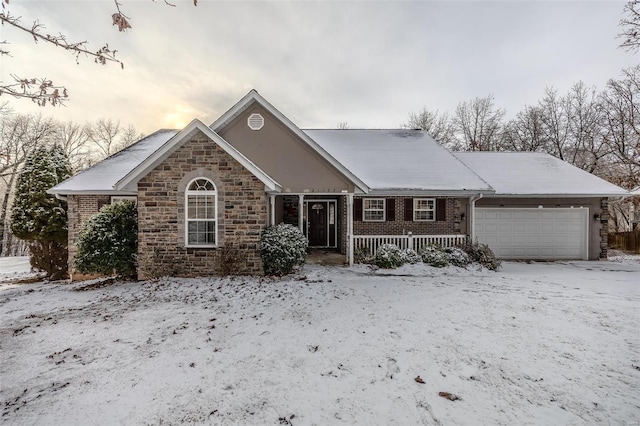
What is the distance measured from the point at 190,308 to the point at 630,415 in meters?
6.91

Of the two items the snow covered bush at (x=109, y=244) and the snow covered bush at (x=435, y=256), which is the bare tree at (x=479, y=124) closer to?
the snow covered bush at (x=435, y=256)

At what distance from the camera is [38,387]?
352 centimetres

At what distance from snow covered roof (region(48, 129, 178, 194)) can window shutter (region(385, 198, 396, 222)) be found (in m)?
9.61

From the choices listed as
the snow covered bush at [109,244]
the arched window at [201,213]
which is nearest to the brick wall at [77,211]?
the snow covered bush at [109,244]

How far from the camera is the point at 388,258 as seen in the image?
10586 mm

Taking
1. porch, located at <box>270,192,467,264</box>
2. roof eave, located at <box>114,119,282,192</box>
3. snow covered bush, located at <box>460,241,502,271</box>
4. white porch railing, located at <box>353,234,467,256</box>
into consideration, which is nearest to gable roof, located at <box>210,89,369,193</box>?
porch, located at <box>270,192,467,264</box>

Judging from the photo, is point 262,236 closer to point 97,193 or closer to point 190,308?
point 190,308

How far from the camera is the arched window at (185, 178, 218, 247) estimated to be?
8898 millimetres

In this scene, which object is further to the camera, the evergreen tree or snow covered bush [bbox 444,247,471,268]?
the evergreen tree

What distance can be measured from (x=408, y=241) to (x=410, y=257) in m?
1.12

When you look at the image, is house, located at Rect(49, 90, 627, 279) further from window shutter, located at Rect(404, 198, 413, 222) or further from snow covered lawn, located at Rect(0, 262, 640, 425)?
snow covered lawn, located at Rect(0, 262, 640, 425)

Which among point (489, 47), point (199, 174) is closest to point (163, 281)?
point (199, 174)

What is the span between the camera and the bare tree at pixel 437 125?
30.3m

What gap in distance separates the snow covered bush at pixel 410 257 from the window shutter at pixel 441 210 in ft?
10.3
